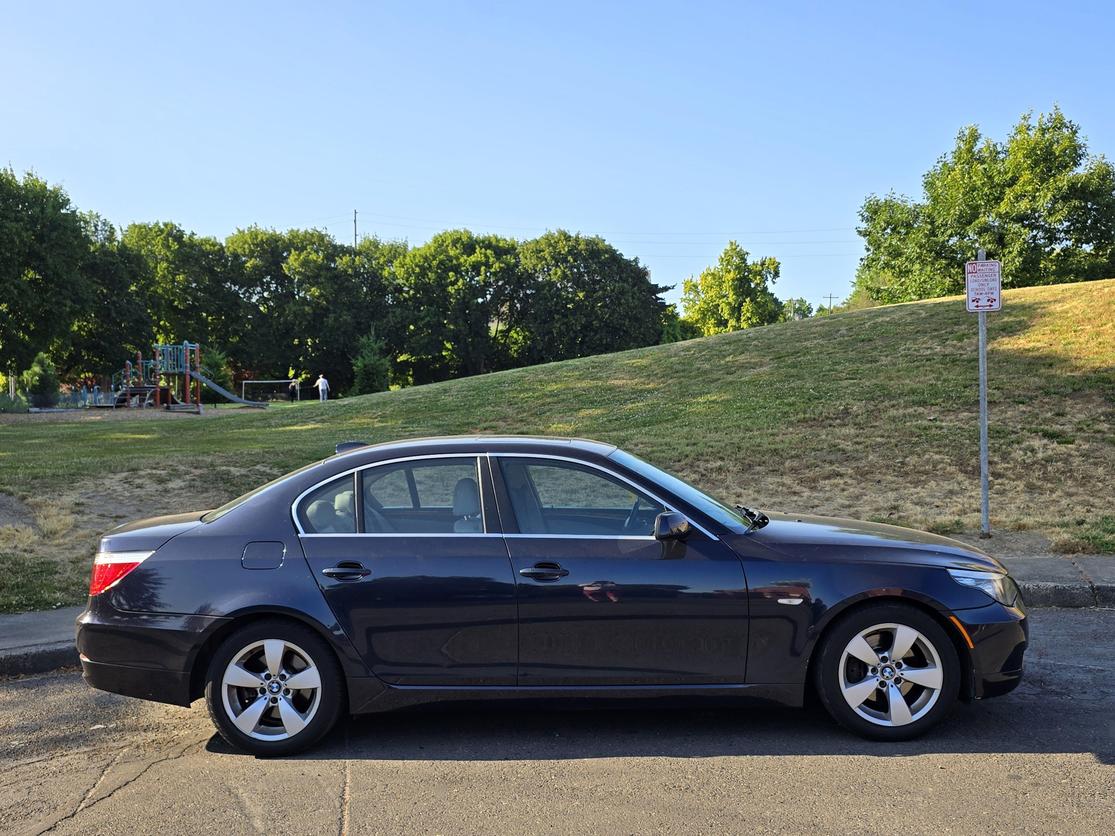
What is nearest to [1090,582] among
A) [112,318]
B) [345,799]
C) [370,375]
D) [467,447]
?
[467,447]

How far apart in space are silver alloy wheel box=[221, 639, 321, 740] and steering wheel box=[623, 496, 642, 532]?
1609 millimetres

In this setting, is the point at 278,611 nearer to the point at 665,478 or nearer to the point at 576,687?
the point at 576,687

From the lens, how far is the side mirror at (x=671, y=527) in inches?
174

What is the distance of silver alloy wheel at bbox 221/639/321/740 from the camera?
4426 mm

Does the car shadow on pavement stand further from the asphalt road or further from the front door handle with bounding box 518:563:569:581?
the front door handle with bounding box 518:563:569:581

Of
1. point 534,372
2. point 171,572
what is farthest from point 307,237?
point 171,572

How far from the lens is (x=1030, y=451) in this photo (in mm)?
13648

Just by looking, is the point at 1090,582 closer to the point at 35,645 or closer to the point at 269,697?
the point at 269,697

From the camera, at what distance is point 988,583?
14.9 feet

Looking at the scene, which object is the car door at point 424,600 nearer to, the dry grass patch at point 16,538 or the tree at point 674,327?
the dry grass patch at point 16,538

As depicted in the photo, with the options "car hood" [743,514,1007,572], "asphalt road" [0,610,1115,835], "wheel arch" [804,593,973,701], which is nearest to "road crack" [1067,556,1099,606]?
"asphalt road" [0,610,1115,835]

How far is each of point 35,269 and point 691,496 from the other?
41.8 metres

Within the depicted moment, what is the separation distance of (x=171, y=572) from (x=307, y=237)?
65899mm

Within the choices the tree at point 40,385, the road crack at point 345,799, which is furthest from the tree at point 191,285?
the road crack at point 345,799
